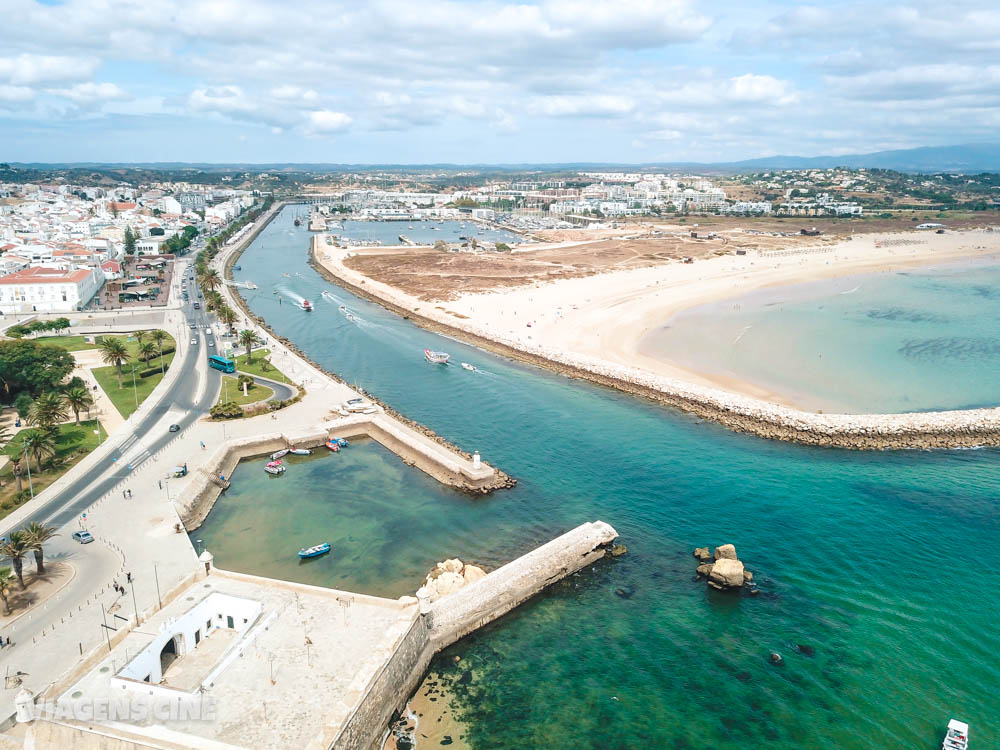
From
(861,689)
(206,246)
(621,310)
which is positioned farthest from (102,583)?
(206,246)

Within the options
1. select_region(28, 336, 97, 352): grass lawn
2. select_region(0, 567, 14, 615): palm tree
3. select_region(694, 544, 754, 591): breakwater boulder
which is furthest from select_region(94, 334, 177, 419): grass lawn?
select_region(694, 544, 754, 591): breakwater boulder

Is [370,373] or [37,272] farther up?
[37,272]

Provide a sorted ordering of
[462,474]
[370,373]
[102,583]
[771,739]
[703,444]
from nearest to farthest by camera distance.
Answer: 1. [771,739]
2. [102,583]
3. [462,474]
4. [703,444]
5. [370,373]

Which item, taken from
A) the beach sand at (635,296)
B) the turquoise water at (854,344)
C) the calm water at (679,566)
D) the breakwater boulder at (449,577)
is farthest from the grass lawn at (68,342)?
the turquoise water at (854,344)

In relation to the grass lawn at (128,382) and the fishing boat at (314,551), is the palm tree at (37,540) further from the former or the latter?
the grass lawn at (128,382)

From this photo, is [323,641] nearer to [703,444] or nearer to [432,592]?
[432,592]

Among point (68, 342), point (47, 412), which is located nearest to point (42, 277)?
point (68, 342)
